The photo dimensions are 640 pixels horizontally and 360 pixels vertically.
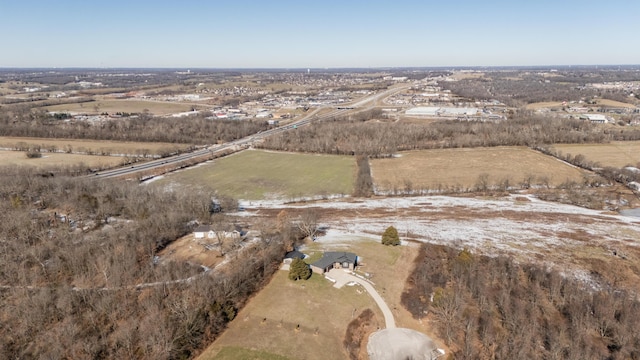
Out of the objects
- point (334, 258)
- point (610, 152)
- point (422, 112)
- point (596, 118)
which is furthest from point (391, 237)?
point (596, 118)

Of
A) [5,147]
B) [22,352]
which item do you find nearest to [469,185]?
[22,352]

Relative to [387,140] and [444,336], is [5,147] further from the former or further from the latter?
[444,336]

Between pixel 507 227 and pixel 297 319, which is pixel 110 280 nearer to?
pixel 297 319

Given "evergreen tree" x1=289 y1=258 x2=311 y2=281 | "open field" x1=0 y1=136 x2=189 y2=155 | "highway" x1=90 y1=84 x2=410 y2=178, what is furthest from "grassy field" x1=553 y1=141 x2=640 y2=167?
"open field" x1=0 y1=136 x2=189 y2=155

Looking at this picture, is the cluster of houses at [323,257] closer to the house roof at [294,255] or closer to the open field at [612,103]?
the house roof at [294,255]

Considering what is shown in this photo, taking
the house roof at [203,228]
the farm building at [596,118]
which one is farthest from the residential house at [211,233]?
the farm building at [596,118]

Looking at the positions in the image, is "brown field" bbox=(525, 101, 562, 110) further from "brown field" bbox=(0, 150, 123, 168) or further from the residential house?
"brown field" bbox=(0, 150, 123, 168)
